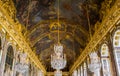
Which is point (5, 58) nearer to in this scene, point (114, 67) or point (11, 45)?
point (11, 45)

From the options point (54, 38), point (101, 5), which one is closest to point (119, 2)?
point (101, 5)

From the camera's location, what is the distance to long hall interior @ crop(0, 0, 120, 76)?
26.8 feet

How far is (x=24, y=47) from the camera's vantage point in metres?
13.4

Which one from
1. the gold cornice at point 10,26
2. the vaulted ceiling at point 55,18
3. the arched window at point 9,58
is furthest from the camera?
the vaulted ceiling at point 55,18

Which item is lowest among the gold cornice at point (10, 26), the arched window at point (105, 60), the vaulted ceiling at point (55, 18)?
the arched window at point (105, 60)

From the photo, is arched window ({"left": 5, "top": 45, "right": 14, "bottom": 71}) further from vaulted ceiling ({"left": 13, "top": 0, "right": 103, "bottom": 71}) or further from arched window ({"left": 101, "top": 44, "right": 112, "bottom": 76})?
arched window ({"left": 101, "top": 44, "right": 112, "bottom": 76})

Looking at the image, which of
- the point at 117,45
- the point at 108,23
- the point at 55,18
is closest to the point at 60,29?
the point at 55,18

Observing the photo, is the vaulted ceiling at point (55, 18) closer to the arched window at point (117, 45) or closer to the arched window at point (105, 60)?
the arched window at point (105, 60)

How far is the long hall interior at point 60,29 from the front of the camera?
26.8ft

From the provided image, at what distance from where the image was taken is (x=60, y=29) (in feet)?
55.8

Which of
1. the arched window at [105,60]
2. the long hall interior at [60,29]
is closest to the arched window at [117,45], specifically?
the long hall interior at [60,29]

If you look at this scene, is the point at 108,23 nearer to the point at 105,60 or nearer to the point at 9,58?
the point at 105,60

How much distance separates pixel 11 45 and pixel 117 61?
6.75 m

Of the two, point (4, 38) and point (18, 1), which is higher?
point (18, 1)
